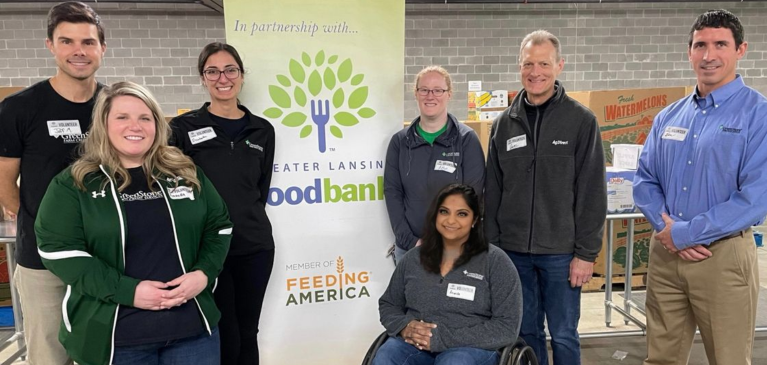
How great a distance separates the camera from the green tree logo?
2.33m

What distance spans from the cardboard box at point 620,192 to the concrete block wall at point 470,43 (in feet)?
10.9

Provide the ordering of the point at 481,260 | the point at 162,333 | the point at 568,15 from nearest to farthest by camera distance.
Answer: the point at 162,333 → the point at 481,260 → the point at 568,15

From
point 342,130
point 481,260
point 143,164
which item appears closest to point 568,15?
point 342,130

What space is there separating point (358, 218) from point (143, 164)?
117cm

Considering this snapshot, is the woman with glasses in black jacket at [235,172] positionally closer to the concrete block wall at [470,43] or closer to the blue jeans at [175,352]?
the blue jeans at [175,352]

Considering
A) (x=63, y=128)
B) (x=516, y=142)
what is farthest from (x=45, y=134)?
(x=516, y=142)

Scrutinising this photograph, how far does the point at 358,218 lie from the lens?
2482 millimetres

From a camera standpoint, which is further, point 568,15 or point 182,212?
point 568,15

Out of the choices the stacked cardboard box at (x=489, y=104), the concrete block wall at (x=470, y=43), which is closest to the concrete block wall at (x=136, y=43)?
the concrete block wall at (x=470, y=43)

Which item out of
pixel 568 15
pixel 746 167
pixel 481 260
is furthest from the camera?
pixel 568 15

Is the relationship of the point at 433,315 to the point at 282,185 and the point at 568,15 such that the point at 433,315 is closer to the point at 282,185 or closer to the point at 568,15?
the point at 282,185

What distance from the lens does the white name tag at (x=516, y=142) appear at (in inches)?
76.9

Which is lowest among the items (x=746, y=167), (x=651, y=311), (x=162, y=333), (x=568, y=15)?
(x=651, y=311)

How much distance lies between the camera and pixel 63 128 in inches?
66.9
